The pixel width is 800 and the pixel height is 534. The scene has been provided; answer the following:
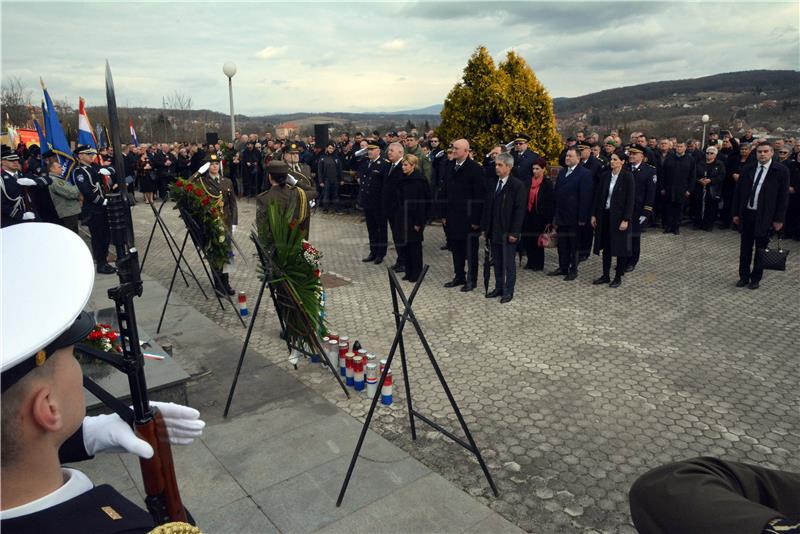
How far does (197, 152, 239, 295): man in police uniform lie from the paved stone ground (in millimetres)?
414

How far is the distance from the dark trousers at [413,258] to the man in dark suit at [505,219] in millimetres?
1333

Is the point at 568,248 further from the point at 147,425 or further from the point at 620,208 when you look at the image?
the point at 147,425

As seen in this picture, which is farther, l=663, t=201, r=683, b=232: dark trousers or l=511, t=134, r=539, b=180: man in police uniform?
l=663, t=201, r=683, b=232: dark trousers

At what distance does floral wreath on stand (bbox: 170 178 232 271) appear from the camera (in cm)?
740

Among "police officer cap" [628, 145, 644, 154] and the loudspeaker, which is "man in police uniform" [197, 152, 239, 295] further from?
the loudspeaker

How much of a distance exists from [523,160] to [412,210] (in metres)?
2.49

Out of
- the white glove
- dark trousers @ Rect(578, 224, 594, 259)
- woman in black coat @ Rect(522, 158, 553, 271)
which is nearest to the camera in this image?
the white glove

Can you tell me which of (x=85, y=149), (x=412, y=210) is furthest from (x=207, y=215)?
(x=85, y=149)

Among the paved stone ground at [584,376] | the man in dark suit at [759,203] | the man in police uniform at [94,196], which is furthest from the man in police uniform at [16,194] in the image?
the man in dark suit at [759,203]

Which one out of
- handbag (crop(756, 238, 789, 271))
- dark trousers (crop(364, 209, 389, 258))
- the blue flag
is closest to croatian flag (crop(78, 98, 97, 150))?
the blue flag

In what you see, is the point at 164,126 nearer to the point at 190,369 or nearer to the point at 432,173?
the point at 432,173

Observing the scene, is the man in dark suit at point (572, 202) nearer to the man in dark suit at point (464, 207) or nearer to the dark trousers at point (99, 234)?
the man in dark suit at point (464, 207)

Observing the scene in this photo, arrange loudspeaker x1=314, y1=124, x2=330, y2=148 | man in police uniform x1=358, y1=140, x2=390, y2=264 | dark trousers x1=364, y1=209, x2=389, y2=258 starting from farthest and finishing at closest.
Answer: loudspeaker x1=314, y1=124, x2=330, y2=148
dark trousers x1=364, y1=209, x2=389, y2=258
man in police uniform x1=358, y1=140, x2=390, y2=264

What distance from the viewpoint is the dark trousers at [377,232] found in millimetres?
10821
